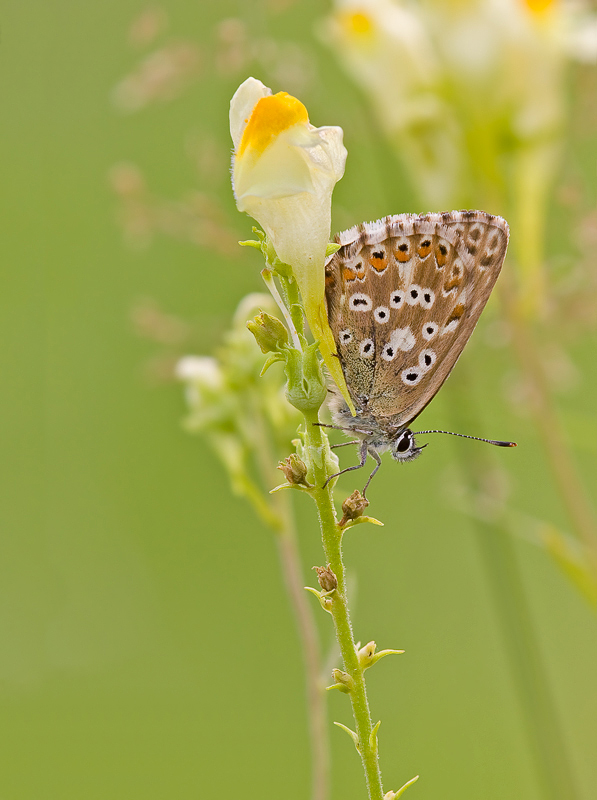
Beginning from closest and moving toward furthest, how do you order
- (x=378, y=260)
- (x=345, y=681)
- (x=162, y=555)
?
(x=345, y=681)
(x=378, y=260)
(x=162, y=555)

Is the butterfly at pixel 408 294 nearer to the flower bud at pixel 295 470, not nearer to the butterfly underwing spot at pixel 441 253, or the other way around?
the butterfly underwing spot at pixel 441 253

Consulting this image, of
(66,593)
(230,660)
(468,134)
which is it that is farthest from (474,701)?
(468,134)

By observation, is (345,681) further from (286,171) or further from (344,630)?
(286,171)

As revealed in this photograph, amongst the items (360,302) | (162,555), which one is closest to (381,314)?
(360,302)

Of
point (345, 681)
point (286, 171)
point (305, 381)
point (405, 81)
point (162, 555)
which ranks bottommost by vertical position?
point (345, 681)

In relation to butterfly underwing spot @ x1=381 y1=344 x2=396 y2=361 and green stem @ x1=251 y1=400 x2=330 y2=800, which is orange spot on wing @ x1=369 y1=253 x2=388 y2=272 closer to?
butterfly underwing spot @ x1=381 y1=344 x2=396 y2=361

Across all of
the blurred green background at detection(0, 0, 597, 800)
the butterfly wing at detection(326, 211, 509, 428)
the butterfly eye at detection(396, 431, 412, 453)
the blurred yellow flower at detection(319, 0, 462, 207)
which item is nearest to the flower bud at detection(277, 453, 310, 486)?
the butterfly wing at detection(326, 211, 509, 428)

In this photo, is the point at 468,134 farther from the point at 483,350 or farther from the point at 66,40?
the point at 66,40
